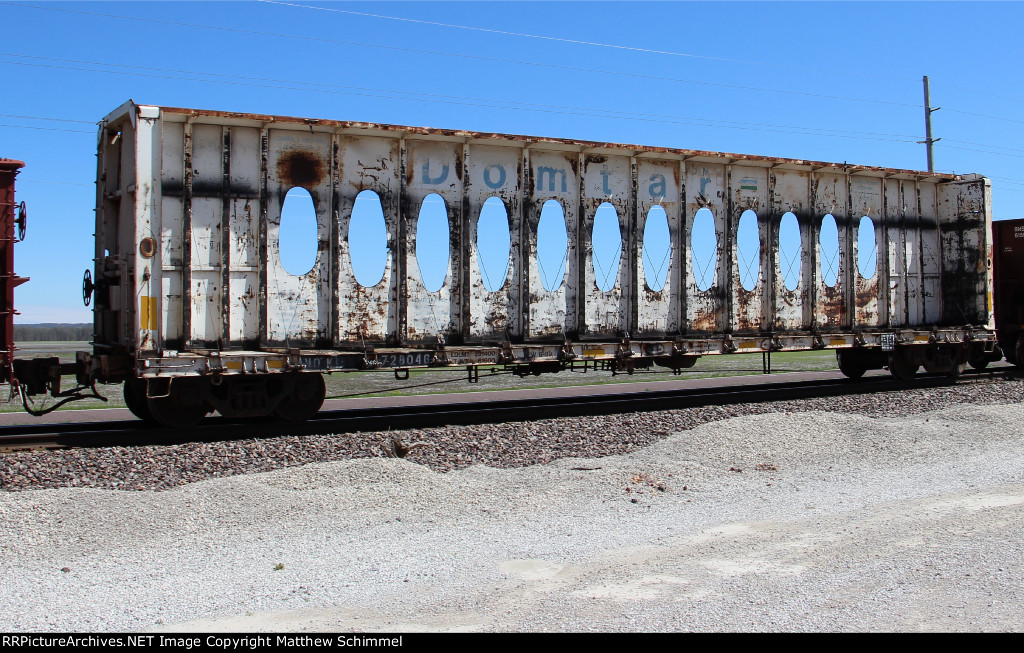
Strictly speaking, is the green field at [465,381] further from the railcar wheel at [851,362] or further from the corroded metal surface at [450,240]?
the corroded metal surface at [450,240]

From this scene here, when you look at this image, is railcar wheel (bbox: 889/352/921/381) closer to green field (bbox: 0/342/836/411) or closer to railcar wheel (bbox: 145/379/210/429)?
green field (bbox: 0/342/836/411)

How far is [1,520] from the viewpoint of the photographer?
20.4 feet

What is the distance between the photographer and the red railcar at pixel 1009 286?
760 inches

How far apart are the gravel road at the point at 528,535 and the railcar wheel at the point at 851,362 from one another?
7.69 m

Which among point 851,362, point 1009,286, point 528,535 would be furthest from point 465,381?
point 528,535

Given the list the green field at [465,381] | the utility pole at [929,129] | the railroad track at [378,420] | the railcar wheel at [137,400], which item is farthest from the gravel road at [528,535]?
the utility pole at [929,129]

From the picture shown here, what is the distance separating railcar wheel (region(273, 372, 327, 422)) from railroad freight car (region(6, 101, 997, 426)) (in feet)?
0.09

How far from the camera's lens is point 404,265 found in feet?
38.3

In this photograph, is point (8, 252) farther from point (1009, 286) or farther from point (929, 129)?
point (929, 129)

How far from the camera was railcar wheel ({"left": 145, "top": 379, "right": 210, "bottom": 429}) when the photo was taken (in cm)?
1041

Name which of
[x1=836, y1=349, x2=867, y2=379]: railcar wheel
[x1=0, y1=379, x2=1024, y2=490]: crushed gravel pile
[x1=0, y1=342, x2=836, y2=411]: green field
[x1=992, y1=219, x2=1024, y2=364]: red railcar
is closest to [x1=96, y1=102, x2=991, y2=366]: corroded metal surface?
[x1=0, y1=379, x2=1024, y2=490]: crushed gravel pile

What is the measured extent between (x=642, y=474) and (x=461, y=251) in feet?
16.6
